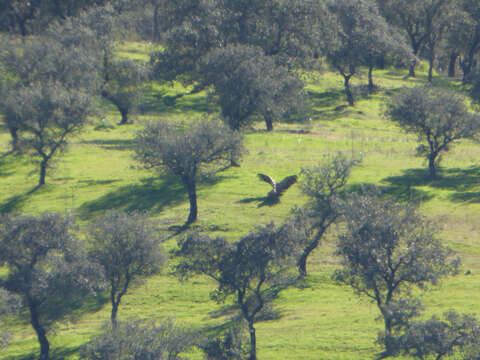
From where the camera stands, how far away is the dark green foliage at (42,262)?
42.8 metres

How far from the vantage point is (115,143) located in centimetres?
8675

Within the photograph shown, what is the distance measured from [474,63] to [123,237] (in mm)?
100357

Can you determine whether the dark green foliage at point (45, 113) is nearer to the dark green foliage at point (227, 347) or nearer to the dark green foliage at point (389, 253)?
the dark green foliage at point (227, 347)

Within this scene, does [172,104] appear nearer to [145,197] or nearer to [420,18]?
[145,197]

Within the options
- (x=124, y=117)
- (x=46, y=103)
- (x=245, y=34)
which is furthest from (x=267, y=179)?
(x=124, y=117)

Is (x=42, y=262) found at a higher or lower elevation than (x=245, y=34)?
lower

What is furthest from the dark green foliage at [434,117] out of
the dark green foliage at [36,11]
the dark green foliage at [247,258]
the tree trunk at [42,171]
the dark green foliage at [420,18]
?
the dark green foliage at [36,11]

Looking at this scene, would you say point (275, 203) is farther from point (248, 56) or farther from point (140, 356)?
point (140, 356)

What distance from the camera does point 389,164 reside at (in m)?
74.5

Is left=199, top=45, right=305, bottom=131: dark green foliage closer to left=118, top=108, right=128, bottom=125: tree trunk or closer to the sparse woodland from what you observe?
the sparse woodland

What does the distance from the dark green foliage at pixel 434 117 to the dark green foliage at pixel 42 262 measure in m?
38.6

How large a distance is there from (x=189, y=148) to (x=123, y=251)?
17488 mm

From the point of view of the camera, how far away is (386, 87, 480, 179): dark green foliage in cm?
6694

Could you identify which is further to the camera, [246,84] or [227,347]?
[246,84]
